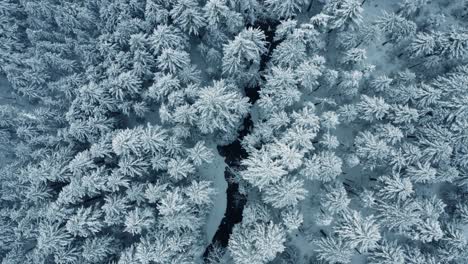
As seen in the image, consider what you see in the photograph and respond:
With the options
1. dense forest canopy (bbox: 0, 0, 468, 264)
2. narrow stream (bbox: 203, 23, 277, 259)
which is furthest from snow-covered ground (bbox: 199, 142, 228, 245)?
narrow stream (bbox: 203, 23, 277, 259)

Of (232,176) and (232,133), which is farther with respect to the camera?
(232,176)

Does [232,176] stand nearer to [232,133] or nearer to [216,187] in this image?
[216,187]

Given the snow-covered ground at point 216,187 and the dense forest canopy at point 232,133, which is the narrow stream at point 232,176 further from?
the snow-covered ground at point 216,187

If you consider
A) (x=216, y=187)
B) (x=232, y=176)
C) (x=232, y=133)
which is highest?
(x=232, y=133)

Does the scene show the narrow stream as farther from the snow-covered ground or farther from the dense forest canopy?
the snow-covered ground

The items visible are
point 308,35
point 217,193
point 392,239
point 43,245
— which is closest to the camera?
point 43,245

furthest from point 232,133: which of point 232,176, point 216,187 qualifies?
point 216,187

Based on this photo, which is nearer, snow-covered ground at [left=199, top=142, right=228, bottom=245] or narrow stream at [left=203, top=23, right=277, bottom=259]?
narrow stream at [left=203, top=23, right=277, bottom=259]

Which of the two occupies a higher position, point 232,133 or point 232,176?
point 232,133

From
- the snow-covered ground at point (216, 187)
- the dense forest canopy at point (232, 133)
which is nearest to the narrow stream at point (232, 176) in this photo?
the dense forest canopy at point (232, 133)

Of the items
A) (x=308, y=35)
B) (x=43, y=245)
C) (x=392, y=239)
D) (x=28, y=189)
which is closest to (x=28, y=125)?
(x=28, y=189)

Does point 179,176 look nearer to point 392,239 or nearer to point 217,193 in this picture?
point 217,193
